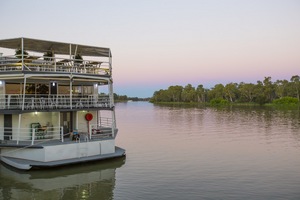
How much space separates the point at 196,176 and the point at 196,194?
3.26 m

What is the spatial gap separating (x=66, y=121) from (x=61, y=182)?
6.68 meters

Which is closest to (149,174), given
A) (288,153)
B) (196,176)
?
(196,176)

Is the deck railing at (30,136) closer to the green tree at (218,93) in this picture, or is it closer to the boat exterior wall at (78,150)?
the boat exterior wall at (78,150)

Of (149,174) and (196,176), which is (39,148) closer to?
(149,174)

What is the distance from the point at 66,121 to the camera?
23.1 m

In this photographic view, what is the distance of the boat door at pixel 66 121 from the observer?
22922mm

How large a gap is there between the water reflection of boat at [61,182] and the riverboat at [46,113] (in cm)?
55

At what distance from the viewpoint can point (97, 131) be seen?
22656 mm

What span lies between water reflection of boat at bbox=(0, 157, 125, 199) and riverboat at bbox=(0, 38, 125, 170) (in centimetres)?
55

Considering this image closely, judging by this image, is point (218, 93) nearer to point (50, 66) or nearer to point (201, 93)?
point (201, 93)

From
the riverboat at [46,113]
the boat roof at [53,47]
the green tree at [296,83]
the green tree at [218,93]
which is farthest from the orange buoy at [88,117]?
the green tree at [218,93]

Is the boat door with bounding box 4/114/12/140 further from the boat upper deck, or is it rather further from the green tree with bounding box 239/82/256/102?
the green tree with bounding box 239/82/256/102

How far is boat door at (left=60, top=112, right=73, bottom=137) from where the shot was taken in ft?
75.2

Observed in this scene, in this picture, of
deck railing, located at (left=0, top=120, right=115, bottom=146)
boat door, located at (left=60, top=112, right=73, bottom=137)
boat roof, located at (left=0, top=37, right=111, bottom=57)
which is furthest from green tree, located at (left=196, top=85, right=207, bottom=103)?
deck railing, located at (left=0, top=120, right=115, bottom=146)
